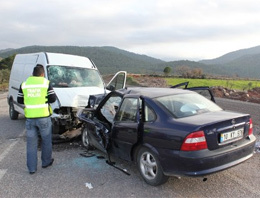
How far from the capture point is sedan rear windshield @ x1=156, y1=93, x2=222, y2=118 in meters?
4.07

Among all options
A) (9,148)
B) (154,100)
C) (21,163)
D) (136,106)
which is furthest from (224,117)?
(9,148)

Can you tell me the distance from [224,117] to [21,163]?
389 cm

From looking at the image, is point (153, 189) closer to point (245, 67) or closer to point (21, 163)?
point (21, 163)

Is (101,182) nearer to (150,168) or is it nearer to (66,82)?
(150,168)

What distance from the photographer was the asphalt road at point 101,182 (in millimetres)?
3846

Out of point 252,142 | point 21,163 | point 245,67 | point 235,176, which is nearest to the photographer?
point 252,142

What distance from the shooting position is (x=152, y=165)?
4.03m

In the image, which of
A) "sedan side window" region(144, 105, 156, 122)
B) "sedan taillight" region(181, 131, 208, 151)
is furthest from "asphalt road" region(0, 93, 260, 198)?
"sedan side window" region(144, 105, 156, 122)

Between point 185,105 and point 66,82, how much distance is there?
4662mm

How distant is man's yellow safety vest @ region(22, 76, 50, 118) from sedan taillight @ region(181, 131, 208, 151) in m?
2.65

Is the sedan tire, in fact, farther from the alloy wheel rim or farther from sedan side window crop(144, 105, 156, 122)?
sedan side window crop(144, 105, 156, 122)

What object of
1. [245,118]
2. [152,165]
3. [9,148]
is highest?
[245,118]

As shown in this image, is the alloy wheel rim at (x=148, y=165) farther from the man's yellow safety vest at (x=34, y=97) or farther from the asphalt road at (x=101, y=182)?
the man's yellow safety vest at (x=34, y=97)

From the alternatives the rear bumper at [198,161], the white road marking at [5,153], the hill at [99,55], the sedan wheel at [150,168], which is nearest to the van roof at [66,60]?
the white road marking at [5,153]
